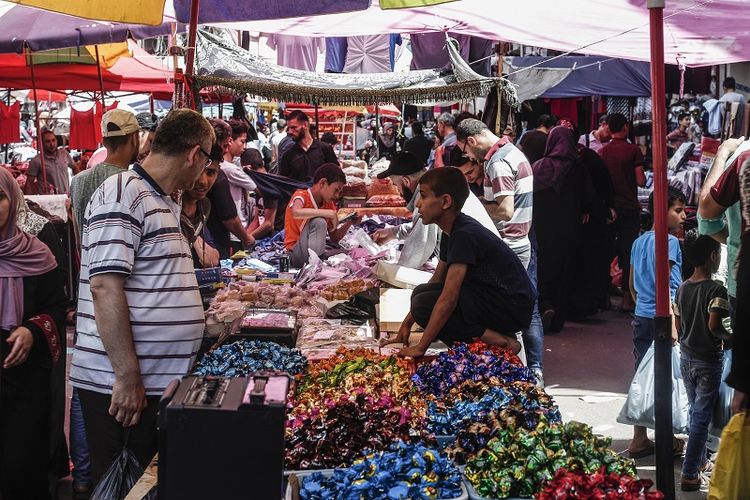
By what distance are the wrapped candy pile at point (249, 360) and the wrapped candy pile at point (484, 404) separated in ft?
2.52

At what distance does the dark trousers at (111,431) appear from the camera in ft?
11.9

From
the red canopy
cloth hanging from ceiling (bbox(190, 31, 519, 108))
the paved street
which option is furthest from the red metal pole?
the red canopy

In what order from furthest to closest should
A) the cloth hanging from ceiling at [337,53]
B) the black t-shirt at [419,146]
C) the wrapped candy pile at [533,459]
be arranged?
the black t-shirt at [419,146] < the cloth hanging from ceiling at [337,53] < the wrapped candy pile at [533,459]

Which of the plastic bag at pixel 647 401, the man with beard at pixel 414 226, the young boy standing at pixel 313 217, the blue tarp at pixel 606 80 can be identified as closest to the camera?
the plastic bag at pixel 647 401

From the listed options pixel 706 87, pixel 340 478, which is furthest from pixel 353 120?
pixel 340 478

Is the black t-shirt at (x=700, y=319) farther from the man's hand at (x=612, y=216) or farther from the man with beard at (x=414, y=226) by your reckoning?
the man's hand at (x=612, y=216)

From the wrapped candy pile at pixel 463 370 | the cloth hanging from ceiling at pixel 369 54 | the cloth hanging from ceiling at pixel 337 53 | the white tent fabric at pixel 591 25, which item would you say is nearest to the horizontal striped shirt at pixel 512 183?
the white tent fabric at pixel 591 25

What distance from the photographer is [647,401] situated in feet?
18.6

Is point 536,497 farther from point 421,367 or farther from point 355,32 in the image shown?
point 355,32

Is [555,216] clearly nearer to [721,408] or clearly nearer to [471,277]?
[721,408]

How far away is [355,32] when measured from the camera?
922 centimetres

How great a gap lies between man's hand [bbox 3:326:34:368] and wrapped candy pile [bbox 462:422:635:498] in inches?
94.5

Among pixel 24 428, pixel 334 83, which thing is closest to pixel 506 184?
pixel 334 83

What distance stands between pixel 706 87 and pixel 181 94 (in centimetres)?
1102
